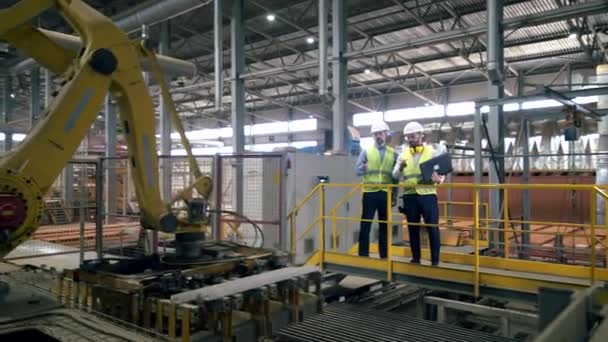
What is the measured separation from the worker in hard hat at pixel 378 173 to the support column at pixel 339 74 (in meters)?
3.06

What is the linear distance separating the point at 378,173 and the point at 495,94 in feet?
10.2

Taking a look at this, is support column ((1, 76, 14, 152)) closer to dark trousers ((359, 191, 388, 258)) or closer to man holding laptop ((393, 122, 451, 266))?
dark trousers ((359, 191, 388, 258))

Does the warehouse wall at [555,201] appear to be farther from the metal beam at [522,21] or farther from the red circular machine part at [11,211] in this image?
the red circular machine part at [11,211]

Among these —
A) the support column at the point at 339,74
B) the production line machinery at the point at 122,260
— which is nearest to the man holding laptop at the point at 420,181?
the production line machinery at the point at 122,260

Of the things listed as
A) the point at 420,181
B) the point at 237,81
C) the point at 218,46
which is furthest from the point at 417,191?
the point at 218,46

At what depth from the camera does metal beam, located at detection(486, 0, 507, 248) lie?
25.7 feet

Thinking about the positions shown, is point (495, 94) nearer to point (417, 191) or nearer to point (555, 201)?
point (417, 191)

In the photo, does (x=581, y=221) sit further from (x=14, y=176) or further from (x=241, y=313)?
(x=14, y=176)

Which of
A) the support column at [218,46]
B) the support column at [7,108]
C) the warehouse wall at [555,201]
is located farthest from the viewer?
Answer: the support column at [7,108]

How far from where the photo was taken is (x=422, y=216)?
20.2 ft

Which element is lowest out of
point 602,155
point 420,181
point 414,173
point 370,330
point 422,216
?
point 370,330

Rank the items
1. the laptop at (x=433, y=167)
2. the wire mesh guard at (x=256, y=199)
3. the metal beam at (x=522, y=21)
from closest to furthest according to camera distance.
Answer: the laptop at (x=433, y=167)
the metal beam at (x=522, y=21)
the wire mesh guard at (x=256, y=199)

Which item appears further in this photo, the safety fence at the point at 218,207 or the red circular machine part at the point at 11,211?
the safety fence at the point at 218,207

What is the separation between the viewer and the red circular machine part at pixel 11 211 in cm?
355
